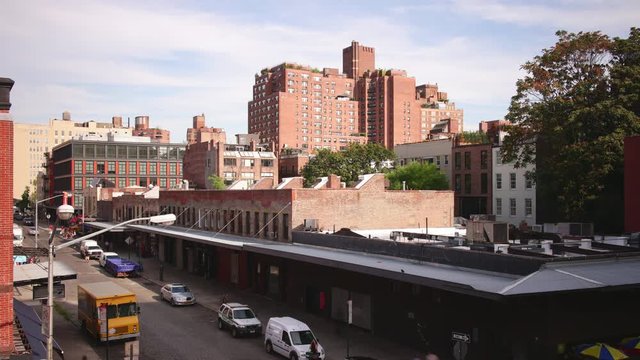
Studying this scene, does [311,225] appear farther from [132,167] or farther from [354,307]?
[132,167]

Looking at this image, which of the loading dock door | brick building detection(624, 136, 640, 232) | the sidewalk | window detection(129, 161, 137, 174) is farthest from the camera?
window detection(129, 161, 137, 174)

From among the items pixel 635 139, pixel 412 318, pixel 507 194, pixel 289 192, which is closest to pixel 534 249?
pixel 412 318

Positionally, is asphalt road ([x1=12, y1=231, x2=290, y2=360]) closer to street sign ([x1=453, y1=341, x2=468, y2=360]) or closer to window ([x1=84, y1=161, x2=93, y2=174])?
street sign ([x1=453, y1=341, x2=468, y2=360])

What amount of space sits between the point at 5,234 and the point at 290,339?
12589 millimetres

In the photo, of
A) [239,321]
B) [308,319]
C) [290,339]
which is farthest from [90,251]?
[290,339]

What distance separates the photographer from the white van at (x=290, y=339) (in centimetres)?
2627

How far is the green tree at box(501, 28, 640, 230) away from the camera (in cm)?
4756

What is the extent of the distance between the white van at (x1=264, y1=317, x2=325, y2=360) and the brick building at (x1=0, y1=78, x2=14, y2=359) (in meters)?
11.4

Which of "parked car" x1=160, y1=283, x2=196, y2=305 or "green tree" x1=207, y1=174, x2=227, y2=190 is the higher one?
"green tree" x1=207, y1=174, x2=227, y2=190

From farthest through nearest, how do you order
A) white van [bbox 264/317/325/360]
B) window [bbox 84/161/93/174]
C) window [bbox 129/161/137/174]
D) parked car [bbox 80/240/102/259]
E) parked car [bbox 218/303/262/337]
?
window [bbox 129/161/137/174]
window [bbox 84/161/93/174]
parked car [bbox 80/240/102/259]
parked car [bbox 218/303/262/337]
white van [bbox 264/317/325/360]

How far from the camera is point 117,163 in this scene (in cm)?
13000

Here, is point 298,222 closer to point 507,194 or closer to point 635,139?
point 635,139

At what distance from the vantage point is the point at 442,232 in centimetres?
Result: 4497

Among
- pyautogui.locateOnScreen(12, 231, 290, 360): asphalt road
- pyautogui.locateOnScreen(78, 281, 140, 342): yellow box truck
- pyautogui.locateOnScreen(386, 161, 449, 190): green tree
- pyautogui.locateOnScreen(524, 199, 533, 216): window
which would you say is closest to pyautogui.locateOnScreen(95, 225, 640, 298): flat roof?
pyautogui.locateOnScreen(12, 231, 290, 360): asphalt road
